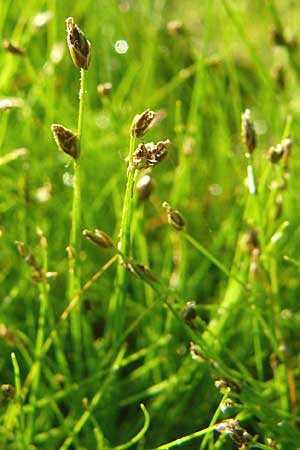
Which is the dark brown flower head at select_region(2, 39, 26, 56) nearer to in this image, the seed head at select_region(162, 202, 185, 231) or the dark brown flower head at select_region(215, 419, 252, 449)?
the seed head at select_region(162, 202, 185, 231)

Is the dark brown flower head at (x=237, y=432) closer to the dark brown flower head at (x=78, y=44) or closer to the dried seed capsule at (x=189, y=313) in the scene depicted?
the dried seed capsule at (x=189, y=313)

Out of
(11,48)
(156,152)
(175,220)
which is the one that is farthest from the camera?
(11,48)

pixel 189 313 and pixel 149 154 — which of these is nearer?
pixel 149 154

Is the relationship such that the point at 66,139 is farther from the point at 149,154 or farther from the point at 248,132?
the point at 248,132

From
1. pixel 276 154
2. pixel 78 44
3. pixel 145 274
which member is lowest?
pixel 145 274

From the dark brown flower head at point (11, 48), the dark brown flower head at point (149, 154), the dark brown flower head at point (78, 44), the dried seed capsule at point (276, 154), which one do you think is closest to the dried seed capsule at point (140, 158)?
the dark brown flower head at point (149, 154)

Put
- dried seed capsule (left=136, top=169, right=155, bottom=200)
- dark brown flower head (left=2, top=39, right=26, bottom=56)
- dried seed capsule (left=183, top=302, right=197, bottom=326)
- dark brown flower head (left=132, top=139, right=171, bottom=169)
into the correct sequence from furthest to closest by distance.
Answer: dark brown flower head (left=2, top=39, right=26, bottom=56), dried seed capsule (left=136, top=169, right=155, bottom=200), dried seed capsule (left=183, top=302, right=197, bottom=326), dark brown flower head (left=132, top=139, right=171, bottom=169)

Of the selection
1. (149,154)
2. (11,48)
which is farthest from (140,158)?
(11,48)

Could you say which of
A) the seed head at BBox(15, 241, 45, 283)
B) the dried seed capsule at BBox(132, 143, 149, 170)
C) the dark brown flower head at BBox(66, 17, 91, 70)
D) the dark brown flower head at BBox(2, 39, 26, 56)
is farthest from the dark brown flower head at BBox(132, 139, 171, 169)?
the dark brown flower head at BBox(2, 39, 26, 56)
